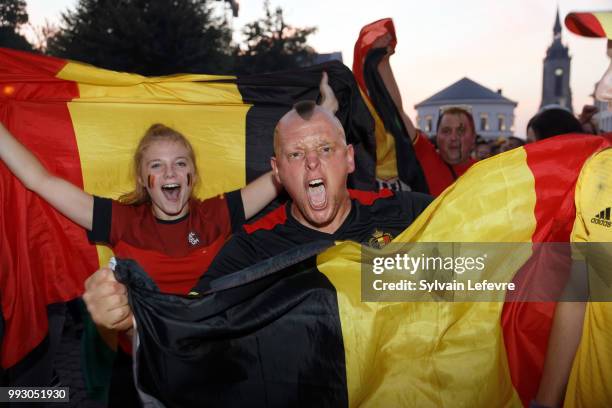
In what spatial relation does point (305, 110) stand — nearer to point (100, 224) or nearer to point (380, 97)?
point (100, 224)

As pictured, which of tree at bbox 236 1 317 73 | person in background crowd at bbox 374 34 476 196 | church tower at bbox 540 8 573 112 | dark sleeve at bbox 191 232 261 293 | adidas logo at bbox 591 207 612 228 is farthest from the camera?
church tower at bbox 540 8 573 112

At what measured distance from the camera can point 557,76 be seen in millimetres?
130125

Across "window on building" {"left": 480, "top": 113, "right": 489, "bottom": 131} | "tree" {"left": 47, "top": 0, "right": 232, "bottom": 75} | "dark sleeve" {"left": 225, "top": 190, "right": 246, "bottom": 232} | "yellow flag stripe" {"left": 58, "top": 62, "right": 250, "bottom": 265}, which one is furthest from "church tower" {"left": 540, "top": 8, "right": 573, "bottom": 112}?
"dark sleeve" {"left": 225, "top": 190, "right": 246, "bottom": 232}

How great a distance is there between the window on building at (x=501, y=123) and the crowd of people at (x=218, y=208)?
337 ft

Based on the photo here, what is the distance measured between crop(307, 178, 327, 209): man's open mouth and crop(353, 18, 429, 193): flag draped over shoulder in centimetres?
153

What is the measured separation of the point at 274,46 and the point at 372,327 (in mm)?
39794

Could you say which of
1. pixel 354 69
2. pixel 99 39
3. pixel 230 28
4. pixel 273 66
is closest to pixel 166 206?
pixel 354 69

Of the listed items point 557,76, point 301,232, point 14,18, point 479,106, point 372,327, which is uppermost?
point 557,76

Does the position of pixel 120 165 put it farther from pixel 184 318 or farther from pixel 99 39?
pixel 99 39

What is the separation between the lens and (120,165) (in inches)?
141

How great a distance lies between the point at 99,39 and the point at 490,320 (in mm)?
23101

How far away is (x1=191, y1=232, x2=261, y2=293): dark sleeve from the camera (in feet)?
8.15

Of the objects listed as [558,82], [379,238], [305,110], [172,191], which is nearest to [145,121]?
[172,191]

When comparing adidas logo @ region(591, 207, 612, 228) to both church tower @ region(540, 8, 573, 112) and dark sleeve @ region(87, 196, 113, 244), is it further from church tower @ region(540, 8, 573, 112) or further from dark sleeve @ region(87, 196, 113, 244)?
church tower @ region(540, 8, 573, 112)
